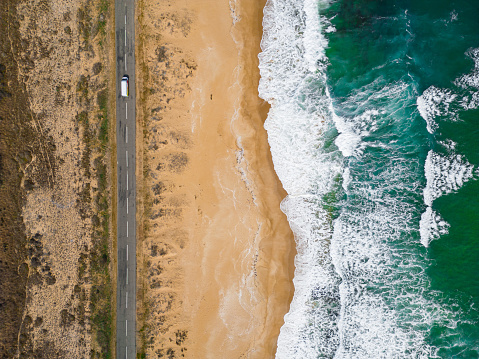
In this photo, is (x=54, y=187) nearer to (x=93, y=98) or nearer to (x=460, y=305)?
(x=93, y=98)

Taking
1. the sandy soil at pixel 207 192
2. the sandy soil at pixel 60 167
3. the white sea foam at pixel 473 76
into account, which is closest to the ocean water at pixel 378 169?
the white sea foam at pixel 473 76

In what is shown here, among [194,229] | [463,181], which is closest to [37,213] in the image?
[194,229]

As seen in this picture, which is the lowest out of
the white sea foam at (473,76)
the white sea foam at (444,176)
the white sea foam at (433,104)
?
the white sea foam at (444,176)

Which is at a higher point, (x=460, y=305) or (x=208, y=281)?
(x=208, y=281)

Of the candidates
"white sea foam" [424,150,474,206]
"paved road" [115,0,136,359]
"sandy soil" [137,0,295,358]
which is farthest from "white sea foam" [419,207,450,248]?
"paved road" [115,0,136,359]

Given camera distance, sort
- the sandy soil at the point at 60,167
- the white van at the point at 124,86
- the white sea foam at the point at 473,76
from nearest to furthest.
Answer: the white sea foam at the point at 473,76
the white van at the point at 124,86
the sandy soil at the point at 60,167

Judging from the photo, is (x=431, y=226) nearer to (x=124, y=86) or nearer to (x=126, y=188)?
(x=126, y=188)

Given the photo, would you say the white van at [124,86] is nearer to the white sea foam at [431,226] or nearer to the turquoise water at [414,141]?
the turquoise water at [414,141]
